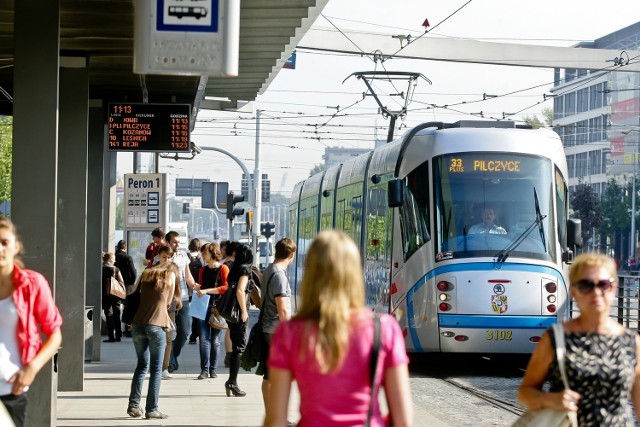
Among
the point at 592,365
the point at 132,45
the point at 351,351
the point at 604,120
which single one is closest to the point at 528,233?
the point at 132,45

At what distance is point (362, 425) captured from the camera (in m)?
4.66

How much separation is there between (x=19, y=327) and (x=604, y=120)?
345 feet

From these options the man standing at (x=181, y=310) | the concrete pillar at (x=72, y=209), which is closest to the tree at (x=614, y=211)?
the man standing at (x=181, y=310)

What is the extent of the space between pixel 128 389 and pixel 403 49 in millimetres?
22033

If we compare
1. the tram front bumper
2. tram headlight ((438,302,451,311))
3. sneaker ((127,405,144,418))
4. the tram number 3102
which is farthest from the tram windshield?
sneaker ((127,405,144,418))

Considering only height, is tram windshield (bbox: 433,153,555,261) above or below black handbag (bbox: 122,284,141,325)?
above

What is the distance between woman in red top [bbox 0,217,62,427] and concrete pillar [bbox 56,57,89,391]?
7.82 m

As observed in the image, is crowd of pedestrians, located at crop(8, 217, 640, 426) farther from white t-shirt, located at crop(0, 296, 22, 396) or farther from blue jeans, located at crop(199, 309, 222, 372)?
blue jeans, located at crop(199, 309, 222, 372)

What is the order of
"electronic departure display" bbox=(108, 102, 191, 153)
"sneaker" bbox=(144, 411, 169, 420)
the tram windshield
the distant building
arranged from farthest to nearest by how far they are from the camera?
the distant building
"electronic departure display" bbox=(108, 102, 191, 153)
the tram windshield
"sneaker" bbox=(144, 411, 169, 420)

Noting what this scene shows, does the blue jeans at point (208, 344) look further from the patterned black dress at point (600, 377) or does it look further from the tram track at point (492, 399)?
the patterned black dress at point (600, 377)

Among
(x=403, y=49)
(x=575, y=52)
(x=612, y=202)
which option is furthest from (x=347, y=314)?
(x=612, y=202)

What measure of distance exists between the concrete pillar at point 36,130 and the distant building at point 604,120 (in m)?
87.9

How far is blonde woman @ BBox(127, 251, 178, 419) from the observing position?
40.3ft

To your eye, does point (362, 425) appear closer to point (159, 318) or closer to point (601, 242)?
point (159, 318)
